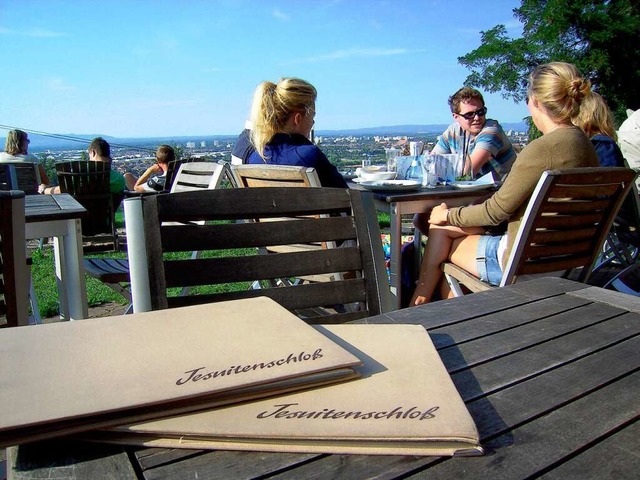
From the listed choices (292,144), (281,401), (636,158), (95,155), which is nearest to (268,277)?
(281,401)

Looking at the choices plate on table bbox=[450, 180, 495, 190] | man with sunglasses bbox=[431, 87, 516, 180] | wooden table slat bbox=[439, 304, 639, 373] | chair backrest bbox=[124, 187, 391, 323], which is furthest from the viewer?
man with sunglasses bbox=[431, 87, 516, 180]

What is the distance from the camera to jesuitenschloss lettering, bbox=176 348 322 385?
0.61 metres

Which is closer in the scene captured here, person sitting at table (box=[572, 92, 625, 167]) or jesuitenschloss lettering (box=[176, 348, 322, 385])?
jesuitenschloss lettering (box=[176, 348, 322, 385])

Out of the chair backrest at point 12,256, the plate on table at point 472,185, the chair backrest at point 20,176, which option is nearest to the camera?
the chair backrest at point 12,256

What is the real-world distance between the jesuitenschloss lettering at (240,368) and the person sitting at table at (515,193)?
6.26 ft

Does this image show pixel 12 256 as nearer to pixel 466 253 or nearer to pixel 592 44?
pixel 466 253

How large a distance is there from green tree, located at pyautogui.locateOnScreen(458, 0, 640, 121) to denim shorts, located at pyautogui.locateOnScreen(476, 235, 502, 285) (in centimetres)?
1477

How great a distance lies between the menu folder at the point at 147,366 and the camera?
0.56 m

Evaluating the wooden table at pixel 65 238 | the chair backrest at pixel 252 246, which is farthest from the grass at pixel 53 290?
the chair backrest at pixel 252 246

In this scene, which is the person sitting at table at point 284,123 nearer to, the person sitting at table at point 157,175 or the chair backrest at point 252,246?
the chair backrest at point 252,246

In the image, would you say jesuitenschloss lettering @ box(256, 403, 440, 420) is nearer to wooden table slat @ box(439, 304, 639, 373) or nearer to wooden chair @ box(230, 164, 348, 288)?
wooden table slat @ box(439, 304, 639, 373)

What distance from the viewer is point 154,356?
66 centimetres

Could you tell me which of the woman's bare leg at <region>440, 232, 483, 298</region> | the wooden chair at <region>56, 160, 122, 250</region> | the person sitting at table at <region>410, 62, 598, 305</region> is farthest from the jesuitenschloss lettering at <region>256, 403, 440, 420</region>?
the wooden chair at <region>56, 160, 122, 250</region>

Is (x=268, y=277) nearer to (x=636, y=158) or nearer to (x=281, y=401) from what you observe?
(x=281, y=401)
